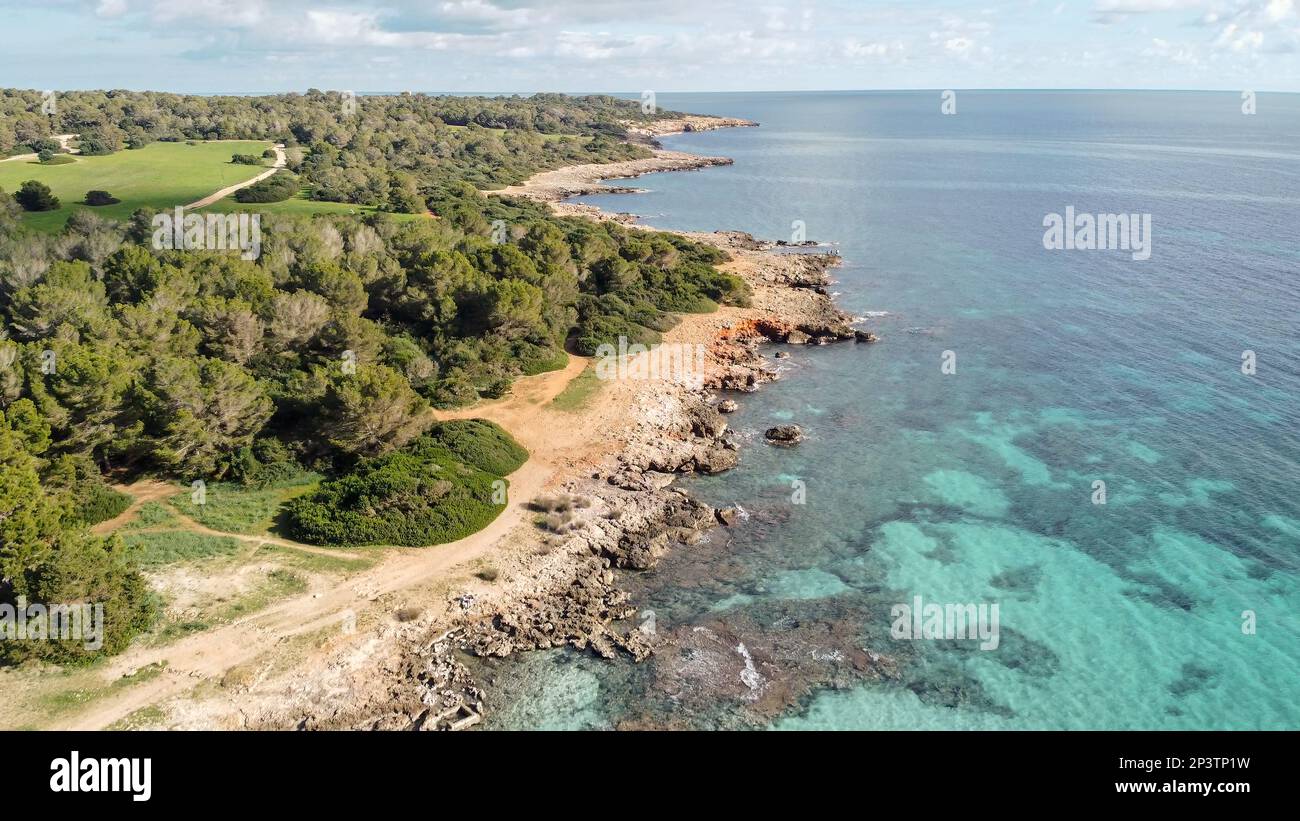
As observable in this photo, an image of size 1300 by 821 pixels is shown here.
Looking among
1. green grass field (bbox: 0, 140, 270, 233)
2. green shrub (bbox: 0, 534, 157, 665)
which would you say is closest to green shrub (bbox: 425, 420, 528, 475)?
green shrub (bbox: 0, 534, 157, 665)

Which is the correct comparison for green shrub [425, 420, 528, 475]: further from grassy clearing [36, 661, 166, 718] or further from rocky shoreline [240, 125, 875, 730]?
grassy clearing [36, 661, 166, 718]

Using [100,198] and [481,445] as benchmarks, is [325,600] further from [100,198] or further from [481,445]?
[100,198]

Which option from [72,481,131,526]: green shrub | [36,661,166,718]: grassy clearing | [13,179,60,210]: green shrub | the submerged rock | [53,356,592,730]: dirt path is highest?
[13,179,60,210]: green shrub
